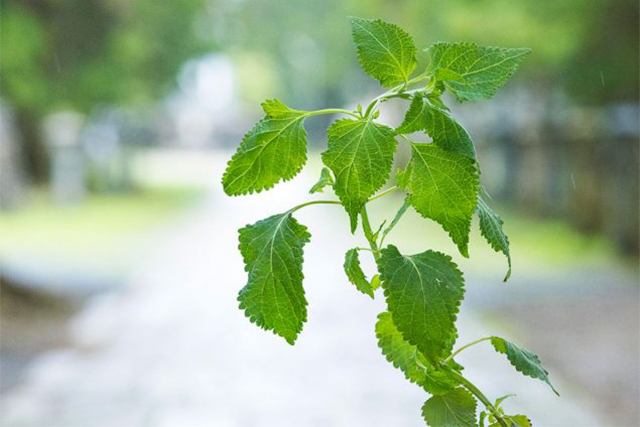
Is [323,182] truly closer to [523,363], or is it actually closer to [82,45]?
[523,363]

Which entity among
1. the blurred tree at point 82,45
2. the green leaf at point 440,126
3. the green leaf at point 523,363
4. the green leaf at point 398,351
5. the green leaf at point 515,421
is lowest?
the green leaf at point 515,421

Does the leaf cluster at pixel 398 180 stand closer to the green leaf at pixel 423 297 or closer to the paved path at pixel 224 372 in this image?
the green leaf at pixel 423 297

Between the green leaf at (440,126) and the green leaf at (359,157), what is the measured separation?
2cm

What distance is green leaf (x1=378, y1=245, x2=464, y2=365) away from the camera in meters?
0.43

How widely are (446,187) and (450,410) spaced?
0.44 feet

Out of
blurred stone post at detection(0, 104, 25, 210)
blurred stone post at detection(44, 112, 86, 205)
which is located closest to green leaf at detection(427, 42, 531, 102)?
blurred stone post at detection(0, 104, 25, 210)

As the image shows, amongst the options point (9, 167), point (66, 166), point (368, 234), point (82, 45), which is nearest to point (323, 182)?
point (368, 234)

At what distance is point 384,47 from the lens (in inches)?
18.3

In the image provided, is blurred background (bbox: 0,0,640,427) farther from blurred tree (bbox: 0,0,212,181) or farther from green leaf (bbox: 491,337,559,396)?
green leaf (bbox: 491,337,559,396)

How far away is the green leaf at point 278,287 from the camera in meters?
0.46

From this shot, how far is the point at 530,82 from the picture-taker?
15.0 ft

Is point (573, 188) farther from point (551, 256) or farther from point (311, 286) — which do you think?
point (311, 286)

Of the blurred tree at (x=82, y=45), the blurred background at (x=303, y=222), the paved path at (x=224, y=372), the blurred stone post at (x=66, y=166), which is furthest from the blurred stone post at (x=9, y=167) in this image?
the paved path at (x=224, y=372)

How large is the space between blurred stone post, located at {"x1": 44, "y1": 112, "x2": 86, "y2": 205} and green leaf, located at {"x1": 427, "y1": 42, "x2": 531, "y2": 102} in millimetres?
5541
